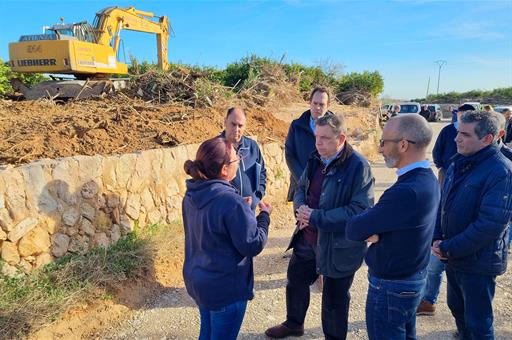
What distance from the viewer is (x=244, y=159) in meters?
3.66

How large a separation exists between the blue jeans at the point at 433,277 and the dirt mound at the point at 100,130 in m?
3.80

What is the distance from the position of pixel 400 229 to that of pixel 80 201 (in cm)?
333

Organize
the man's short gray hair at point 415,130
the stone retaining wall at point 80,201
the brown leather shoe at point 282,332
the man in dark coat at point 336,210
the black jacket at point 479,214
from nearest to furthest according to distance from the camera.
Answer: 1. the man's short gray hair at point 415,130
2. the black jacket at point 479,214
3. the man in dark coat at point 336,210
4. the brown leather shoe at point 282,332
5. the stone retaining wall at point 80,201

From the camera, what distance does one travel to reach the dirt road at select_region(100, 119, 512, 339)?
127 inches

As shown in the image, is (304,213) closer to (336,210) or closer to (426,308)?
(336,210)

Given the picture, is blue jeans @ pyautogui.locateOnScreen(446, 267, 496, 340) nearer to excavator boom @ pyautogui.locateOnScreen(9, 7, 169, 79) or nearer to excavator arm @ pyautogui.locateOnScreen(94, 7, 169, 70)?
excavator boom @ pyautogui.locateOnScreen(9, 7, 169, 79)

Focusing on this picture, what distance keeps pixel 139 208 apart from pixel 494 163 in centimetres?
382

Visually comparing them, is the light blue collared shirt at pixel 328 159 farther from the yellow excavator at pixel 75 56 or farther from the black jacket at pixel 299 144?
the yellow excavator at pixel 75 56

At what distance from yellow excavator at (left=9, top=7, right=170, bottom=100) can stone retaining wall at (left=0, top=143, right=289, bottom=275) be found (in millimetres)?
6854

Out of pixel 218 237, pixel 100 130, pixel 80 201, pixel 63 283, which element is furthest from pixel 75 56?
pixel 218 237

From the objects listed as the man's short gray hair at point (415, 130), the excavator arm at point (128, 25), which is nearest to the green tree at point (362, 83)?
the excavator arm at point (128, 25)

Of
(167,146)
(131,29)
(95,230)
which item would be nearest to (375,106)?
(131,29)

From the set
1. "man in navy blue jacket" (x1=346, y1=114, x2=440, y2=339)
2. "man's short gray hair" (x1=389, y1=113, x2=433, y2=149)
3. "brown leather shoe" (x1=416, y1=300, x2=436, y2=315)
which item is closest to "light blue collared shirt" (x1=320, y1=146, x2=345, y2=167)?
"man in navy blue jacket" (x1=346, y1=114, x2=440, y2=339)

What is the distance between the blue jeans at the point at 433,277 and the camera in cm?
324
